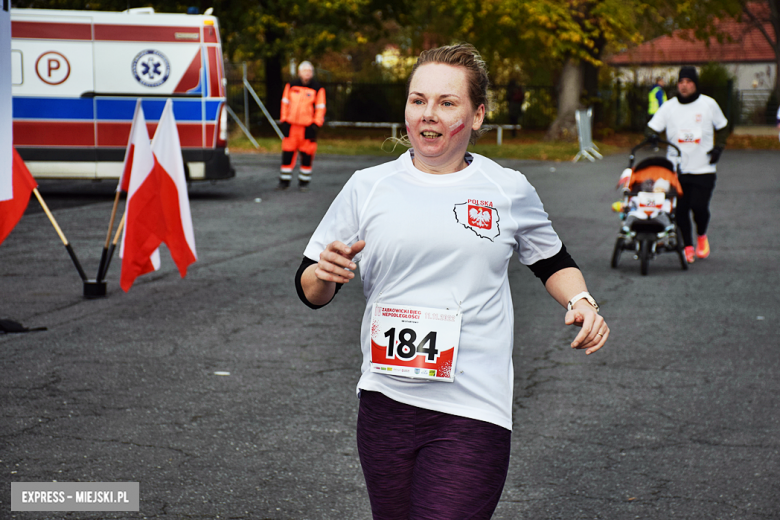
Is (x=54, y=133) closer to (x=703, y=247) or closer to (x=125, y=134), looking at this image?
(x=125, y=134)

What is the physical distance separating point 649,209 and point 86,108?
29.3ft

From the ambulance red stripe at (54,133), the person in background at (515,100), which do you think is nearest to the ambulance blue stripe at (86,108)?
the ambulance red stripe at (54,133)

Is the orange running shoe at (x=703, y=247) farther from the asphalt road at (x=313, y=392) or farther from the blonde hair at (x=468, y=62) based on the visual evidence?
the blonde hair at (x=468, y=62)

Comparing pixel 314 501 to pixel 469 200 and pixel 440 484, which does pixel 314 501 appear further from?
pixel 469 200

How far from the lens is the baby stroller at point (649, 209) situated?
9.45 meters

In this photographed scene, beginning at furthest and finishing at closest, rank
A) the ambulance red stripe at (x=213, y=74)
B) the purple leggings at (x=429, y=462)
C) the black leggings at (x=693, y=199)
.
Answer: the ambulance red stripe at (x=213, y=74)
the black leggings at (x=693, y=199)
the purple leggings at (x=429, y=462)

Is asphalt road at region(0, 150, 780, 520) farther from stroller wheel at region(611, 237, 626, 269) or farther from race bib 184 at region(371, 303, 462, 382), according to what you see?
race bib 184 at region(371, 303, 462, 382)

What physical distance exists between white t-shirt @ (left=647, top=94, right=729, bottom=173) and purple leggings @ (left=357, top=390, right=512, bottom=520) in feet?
26.3

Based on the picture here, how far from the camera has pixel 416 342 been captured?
255cm

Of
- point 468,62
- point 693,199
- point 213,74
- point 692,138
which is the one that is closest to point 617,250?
point 693,199

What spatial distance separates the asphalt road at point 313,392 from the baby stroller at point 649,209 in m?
0.28

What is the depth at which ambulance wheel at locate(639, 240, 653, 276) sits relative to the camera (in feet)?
30.8

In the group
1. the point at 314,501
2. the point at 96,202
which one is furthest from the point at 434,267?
the point at 96,202

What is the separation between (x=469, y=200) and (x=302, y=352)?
12.9 ft
